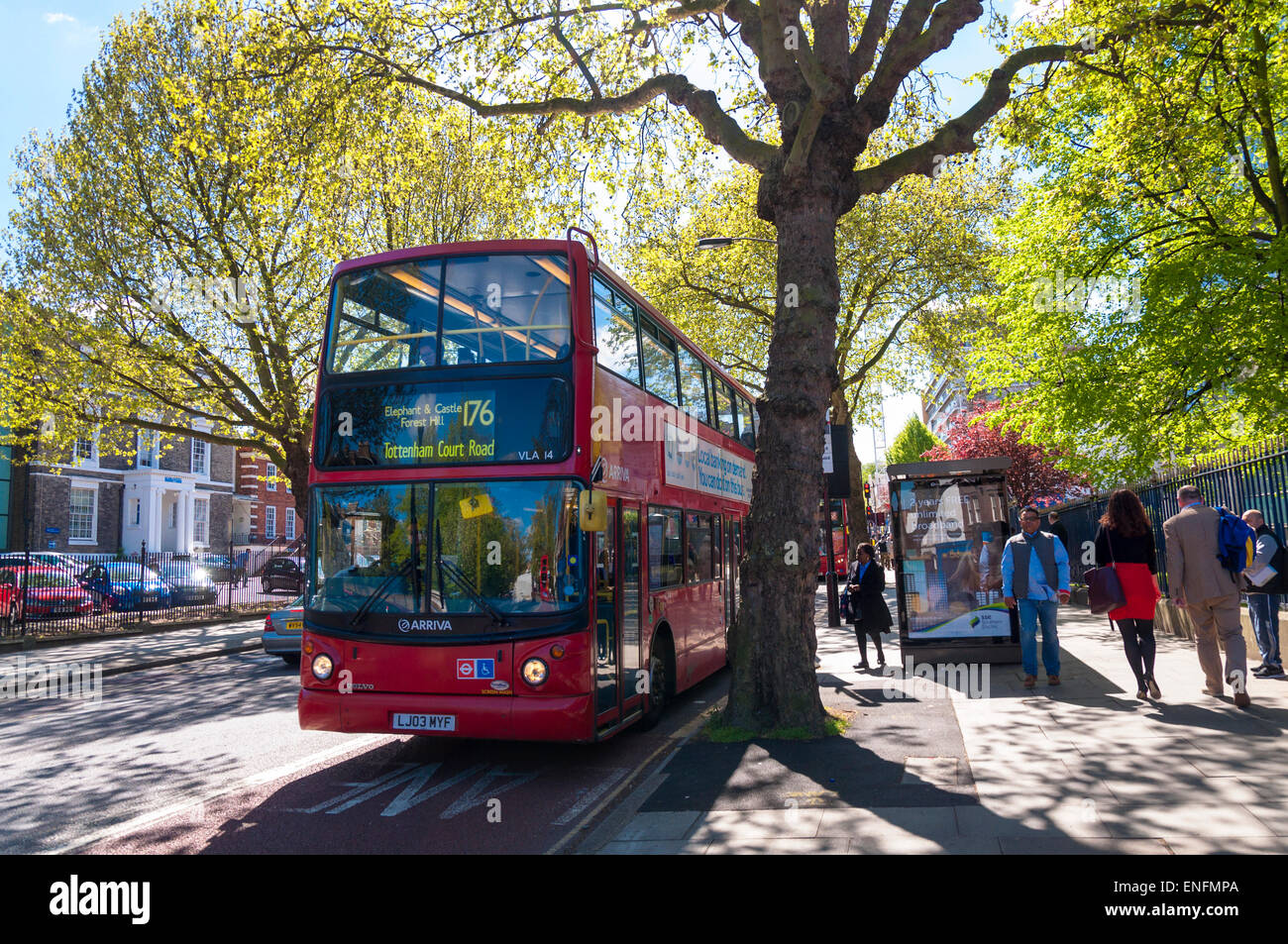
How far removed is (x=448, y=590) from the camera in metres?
6.81

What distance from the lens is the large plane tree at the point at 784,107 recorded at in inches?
314

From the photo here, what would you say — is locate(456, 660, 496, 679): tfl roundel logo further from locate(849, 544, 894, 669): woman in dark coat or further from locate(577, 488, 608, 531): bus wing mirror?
locate(849, 544, 894, 669): woman in dark coat

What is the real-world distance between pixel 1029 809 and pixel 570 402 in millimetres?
4120

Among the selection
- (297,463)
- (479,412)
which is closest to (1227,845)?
(479,412)

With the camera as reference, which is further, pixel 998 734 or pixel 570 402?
pixel 998 734

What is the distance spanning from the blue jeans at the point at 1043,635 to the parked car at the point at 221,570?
75.3ft

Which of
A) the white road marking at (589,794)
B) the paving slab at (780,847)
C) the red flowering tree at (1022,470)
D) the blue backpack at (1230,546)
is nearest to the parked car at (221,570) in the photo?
the white road marking at (589,794)

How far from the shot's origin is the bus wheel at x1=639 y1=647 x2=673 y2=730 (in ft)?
28.6

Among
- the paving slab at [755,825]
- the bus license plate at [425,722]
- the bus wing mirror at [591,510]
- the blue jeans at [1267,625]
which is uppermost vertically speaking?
the bus wing mirror at [591,510]

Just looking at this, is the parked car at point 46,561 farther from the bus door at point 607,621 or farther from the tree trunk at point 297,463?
the bus door at point 607,621

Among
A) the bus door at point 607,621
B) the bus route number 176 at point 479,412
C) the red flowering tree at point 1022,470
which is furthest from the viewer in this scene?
the red flowering tree at point 1022,470
